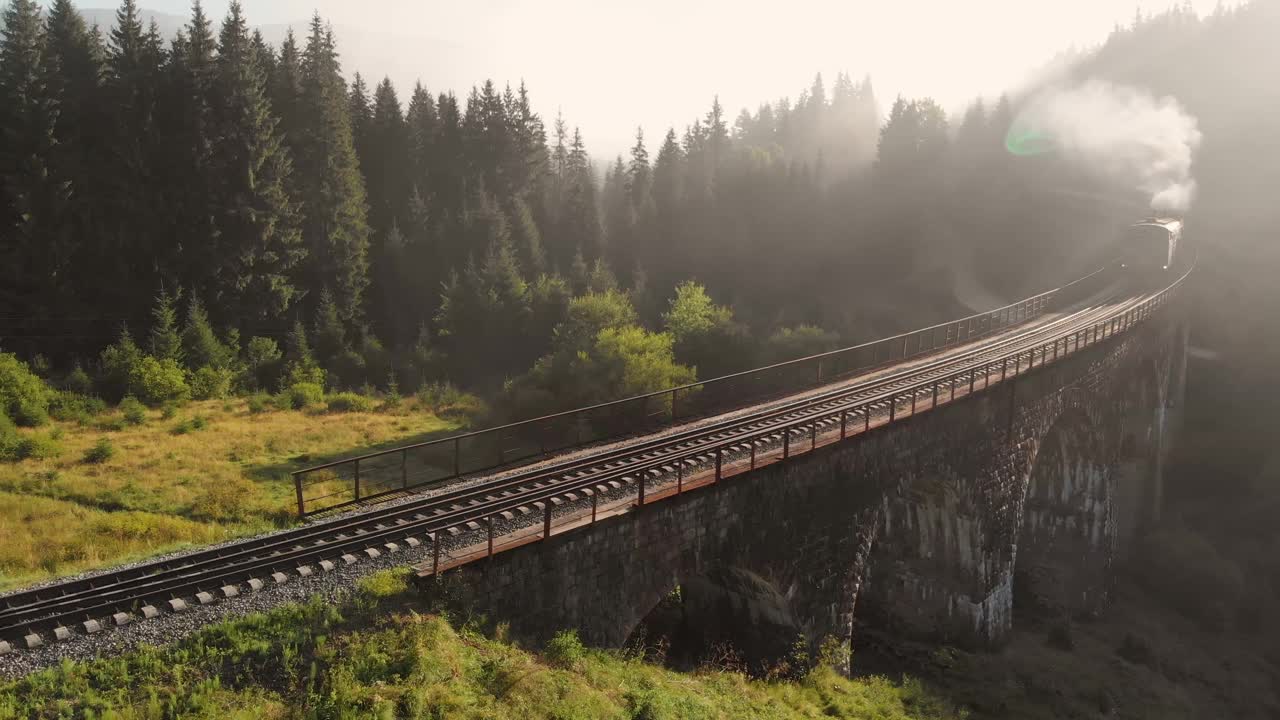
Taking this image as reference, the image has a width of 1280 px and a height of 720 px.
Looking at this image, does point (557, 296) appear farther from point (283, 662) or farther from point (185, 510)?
point (283, 662)

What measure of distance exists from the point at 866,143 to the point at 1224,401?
293ft

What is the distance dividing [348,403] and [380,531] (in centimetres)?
2695

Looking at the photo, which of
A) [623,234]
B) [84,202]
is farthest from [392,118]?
[84,202]

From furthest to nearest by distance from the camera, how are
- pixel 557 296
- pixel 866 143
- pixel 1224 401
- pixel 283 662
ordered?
pixel 866 143 → pixel 1224 401 → pixel 557 296 → pixel 283 662

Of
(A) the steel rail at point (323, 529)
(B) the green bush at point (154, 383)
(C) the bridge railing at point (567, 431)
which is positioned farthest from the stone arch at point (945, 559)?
(B) the green bush at point (154, 383)

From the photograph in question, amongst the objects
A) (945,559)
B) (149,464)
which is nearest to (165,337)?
(149,464)

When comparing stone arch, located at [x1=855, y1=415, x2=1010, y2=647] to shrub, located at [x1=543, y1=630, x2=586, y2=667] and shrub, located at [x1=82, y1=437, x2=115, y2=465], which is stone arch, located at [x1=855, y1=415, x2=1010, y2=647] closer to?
shrub, located at [x1=543, y1=630, x2=586, y2=667]

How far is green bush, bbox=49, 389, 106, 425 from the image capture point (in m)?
29.5

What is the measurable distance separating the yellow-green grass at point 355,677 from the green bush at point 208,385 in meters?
31.1

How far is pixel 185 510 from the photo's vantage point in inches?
822

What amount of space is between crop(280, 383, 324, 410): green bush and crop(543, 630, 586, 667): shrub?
29.5 m

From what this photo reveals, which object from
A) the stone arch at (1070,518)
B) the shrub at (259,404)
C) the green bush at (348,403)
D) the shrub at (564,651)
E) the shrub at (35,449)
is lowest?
the stone arch at (1070,518)

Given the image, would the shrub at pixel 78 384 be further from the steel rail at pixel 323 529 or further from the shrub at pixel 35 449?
the steel rail at pixel 323 529

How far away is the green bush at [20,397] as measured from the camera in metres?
27.6
